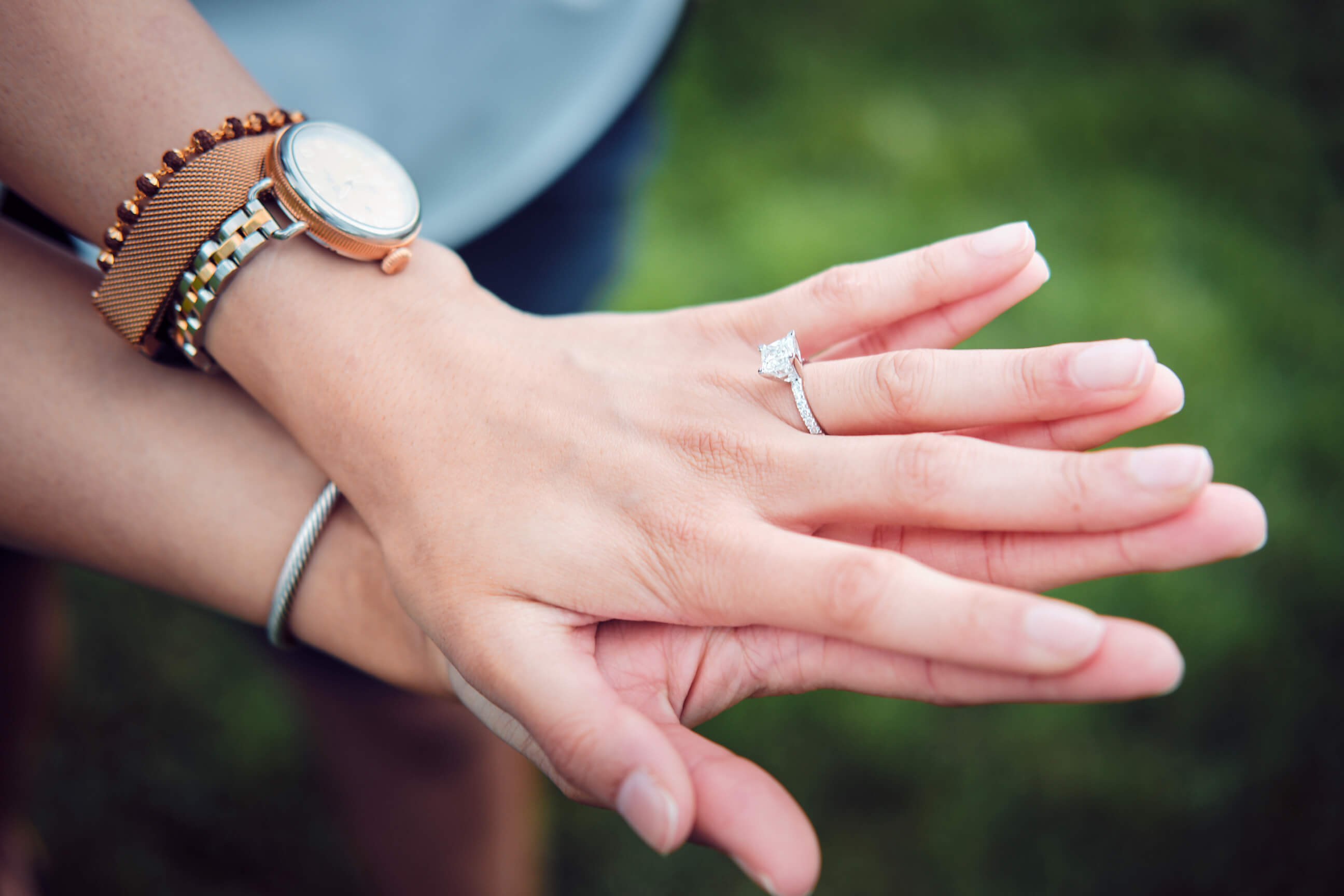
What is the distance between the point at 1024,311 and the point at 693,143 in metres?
1.79

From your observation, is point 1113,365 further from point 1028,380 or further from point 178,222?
point 178,222

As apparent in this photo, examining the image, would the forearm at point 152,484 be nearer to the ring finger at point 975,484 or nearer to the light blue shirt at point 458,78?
the light blue shirt at point 458,78

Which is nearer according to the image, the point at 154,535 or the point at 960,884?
the point at 154,535

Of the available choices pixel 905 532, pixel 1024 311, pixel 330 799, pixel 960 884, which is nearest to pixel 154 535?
pixel 905 532

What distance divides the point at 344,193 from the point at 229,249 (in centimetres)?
20

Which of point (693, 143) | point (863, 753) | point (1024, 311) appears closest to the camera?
point (863, 753)

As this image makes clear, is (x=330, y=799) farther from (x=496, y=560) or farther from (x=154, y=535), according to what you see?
(x=496, y=560)

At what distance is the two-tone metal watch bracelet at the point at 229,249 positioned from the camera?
1240 mm

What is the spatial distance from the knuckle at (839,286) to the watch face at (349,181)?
0.71m

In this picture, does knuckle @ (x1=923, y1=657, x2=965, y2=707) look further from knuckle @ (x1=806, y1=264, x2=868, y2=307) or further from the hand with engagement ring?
knuckle @ (x1=806, y1=264, x2=868, y2=307)

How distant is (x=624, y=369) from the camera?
138cm

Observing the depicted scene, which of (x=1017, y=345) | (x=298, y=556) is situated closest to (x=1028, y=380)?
(x=298, y=556)

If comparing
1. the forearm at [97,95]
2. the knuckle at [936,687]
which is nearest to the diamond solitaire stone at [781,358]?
the knuckle at [936,687]

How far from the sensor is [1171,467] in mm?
1045
